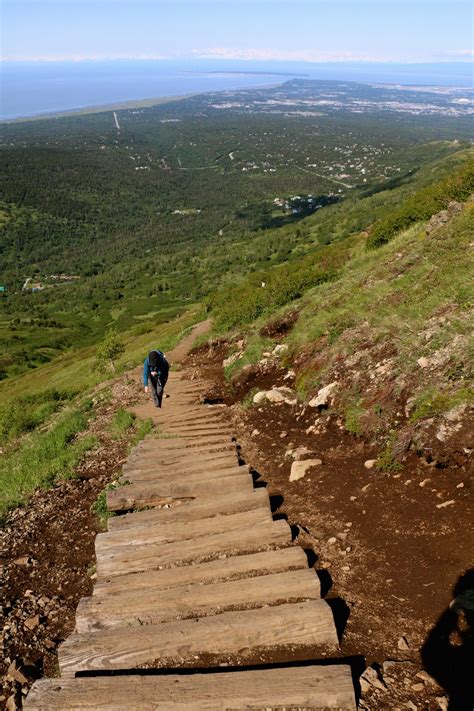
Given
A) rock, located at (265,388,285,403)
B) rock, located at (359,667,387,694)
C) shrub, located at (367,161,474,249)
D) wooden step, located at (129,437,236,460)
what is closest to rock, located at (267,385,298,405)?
rock, located at (265,388,285,403)

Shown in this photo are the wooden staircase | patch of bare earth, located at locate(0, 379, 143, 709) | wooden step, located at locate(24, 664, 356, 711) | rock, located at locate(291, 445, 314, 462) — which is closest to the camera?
wooden step, located at locate(24, 664, 356, 711)

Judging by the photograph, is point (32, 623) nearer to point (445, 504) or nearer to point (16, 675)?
point (16, 675)

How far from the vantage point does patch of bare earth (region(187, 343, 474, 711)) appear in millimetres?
4867

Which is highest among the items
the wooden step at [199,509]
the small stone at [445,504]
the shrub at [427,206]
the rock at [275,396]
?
the shrub at [427,206]

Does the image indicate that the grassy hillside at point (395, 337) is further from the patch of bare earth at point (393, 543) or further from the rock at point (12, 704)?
the rock at point (12, 704)

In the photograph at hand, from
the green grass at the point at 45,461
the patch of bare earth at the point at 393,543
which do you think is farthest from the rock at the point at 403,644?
the green grass at the point at 45,461

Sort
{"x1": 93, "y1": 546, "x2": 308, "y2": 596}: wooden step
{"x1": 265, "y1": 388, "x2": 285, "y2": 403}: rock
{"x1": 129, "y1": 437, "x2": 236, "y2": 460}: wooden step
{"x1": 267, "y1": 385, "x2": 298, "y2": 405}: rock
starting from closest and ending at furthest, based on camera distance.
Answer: {"x1": 93, "y1": 546, "x2": 308, "y2": 596}: wooden step
{"x1": 129, "y1": 437, "x2": 236, "y2": 460}: wooden step
{"x1": 267, "y1": 385, "x2": 298, "y2": 405}: rock
{"x1": 265, "y1": 388, "x2": 285, "y2": 403}: rock

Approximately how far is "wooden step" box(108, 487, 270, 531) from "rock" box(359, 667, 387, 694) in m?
2.98

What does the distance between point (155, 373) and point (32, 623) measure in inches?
292

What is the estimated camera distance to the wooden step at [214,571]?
243 inches

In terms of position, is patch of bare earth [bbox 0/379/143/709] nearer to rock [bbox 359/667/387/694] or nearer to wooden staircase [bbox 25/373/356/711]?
wooden staircase [bbox 25/373/356/711]

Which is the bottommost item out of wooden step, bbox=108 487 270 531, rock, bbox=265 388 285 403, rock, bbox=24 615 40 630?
rock, bbox=24 615 40 630

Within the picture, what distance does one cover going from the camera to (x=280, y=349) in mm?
15211

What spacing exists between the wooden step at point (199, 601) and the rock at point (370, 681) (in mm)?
971
